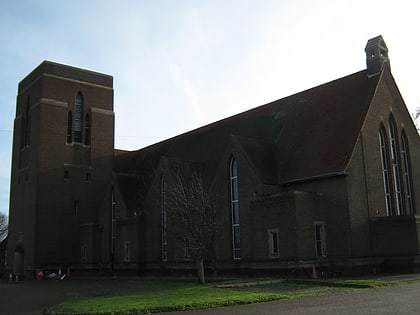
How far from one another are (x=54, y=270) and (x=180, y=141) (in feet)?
55.4

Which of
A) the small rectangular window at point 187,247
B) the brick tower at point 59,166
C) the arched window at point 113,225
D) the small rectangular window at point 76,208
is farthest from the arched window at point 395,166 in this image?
the small rectangular window at point 76,208

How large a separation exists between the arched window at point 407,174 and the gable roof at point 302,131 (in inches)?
203

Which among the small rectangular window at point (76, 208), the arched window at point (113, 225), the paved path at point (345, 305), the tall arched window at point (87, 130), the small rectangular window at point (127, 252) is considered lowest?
the paved path at point (345, 305)

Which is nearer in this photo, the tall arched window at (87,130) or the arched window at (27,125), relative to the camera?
the arched window at (27,125)

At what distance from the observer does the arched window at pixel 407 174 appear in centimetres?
3450

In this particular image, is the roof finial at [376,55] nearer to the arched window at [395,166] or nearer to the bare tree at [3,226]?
the arched window at [395,166]

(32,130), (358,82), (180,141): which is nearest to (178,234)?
(358,82)

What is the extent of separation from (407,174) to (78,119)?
31.9m

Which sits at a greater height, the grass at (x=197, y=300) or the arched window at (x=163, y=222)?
the arched window at (x=163, y=222)

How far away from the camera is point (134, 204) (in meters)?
43.8

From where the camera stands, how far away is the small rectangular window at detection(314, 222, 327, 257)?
1189 inches

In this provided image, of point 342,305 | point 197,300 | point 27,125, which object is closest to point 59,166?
point 27,125

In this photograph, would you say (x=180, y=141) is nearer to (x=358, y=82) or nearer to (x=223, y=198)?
(x=223, y=198)

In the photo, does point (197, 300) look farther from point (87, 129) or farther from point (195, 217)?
point (87, 129)
